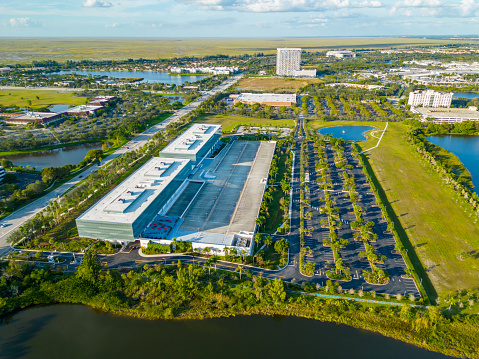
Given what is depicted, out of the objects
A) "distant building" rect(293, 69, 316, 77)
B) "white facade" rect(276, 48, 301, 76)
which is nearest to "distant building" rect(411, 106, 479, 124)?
"distant building" rect(293, 69, 316, 77)

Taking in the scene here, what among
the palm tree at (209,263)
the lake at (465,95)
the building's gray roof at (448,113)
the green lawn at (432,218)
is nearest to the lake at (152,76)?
the building's gray roof at (448,113)

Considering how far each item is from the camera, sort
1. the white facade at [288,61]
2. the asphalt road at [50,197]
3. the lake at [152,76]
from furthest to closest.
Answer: the white facade at [288,61]
the lake at [152,76]
the asphalt road at [50,197]

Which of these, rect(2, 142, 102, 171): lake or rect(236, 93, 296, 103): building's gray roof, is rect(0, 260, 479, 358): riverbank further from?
rect(236, 93, 296, 103): building's gray roof

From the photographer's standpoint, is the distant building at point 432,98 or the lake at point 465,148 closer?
the lake at point 465,148

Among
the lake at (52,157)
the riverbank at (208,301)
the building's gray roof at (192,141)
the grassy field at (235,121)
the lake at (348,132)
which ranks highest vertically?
the building's gray roof at (192,141)

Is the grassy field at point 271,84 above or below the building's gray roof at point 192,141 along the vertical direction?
above

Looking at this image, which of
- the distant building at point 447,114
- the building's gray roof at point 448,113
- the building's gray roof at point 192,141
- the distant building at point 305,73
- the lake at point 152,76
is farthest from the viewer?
the distant building at point 305,73

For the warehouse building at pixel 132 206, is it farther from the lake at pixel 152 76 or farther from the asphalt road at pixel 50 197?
the lake at pixel 152 76

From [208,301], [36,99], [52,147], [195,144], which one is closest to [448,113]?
[195,144]

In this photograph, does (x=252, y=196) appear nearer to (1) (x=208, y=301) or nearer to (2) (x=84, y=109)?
(1) (x=208, y=301)
